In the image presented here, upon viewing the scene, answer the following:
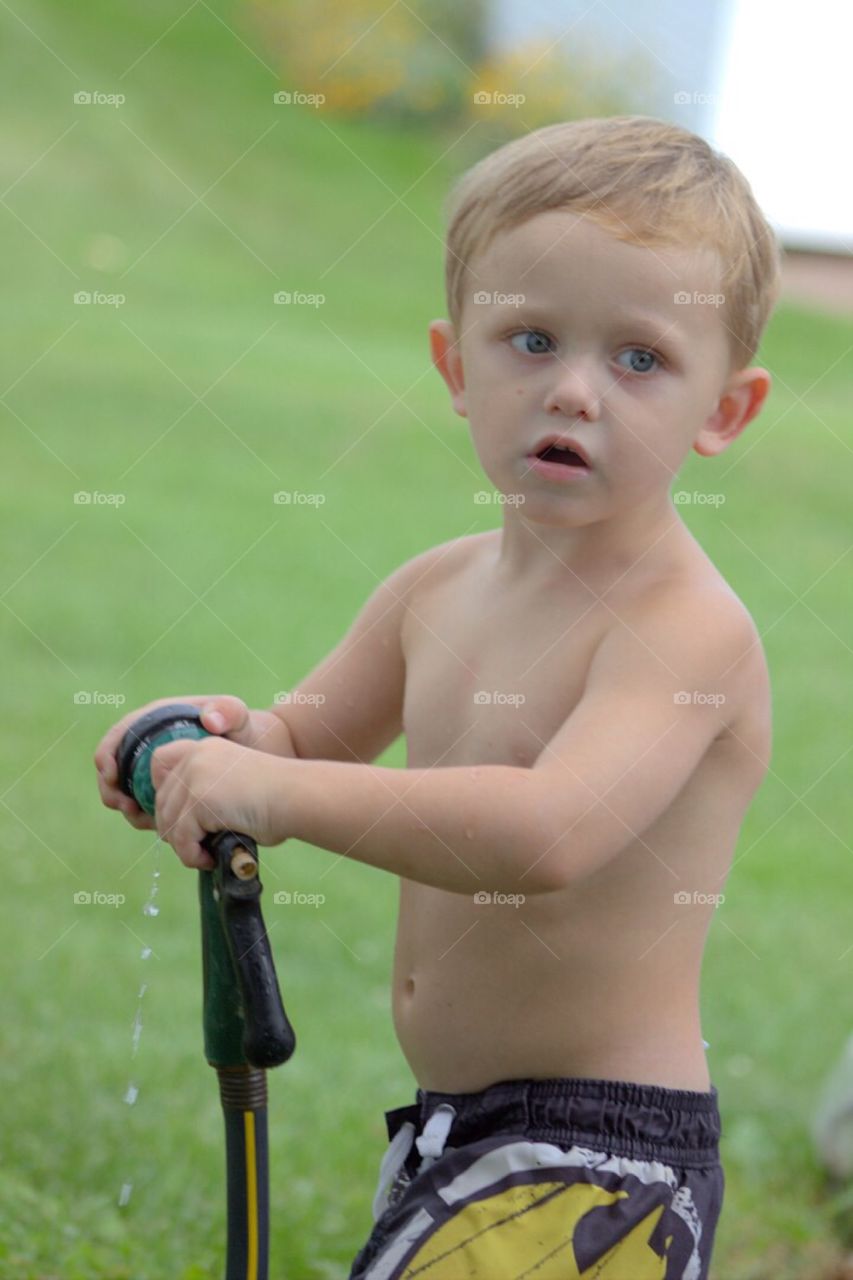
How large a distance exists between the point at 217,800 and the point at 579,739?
0.28 meters

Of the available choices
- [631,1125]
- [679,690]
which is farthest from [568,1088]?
[679,690]

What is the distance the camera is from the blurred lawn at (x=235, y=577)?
249cm

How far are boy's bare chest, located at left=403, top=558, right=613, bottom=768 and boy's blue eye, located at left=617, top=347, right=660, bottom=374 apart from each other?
201 millimetres

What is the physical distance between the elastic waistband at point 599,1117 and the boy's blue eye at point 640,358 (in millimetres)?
597

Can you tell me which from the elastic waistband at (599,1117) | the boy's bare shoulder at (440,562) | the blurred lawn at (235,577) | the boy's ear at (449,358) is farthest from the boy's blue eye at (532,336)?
the blurred lawn at (235,577)

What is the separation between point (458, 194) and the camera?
155 cm

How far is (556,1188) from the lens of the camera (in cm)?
136

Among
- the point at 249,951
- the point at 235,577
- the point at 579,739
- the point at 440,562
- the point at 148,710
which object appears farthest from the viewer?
the point at 235,577

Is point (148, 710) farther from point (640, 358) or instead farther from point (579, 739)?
point (640, 358)

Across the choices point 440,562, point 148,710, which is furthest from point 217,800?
point 440,562

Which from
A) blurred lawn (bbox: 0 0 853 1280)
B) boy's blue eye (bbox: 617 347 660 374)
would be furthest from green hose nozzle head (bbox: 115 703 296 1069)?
blurred lawn (bbox: 0 0 853 1280)

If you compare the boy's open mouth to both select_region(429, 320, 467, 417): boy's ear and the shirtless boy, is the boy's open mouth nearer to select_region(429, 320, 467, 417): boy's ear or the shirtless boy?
the shirtless boy

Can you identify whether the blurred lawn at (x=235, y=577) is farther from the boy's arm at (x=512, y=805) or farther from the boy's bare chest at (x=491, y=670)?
the boy's arm at (x=512, y=805)

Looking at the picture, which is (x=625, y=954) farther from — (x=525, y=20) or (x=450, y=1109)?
(x=525, y=20)
